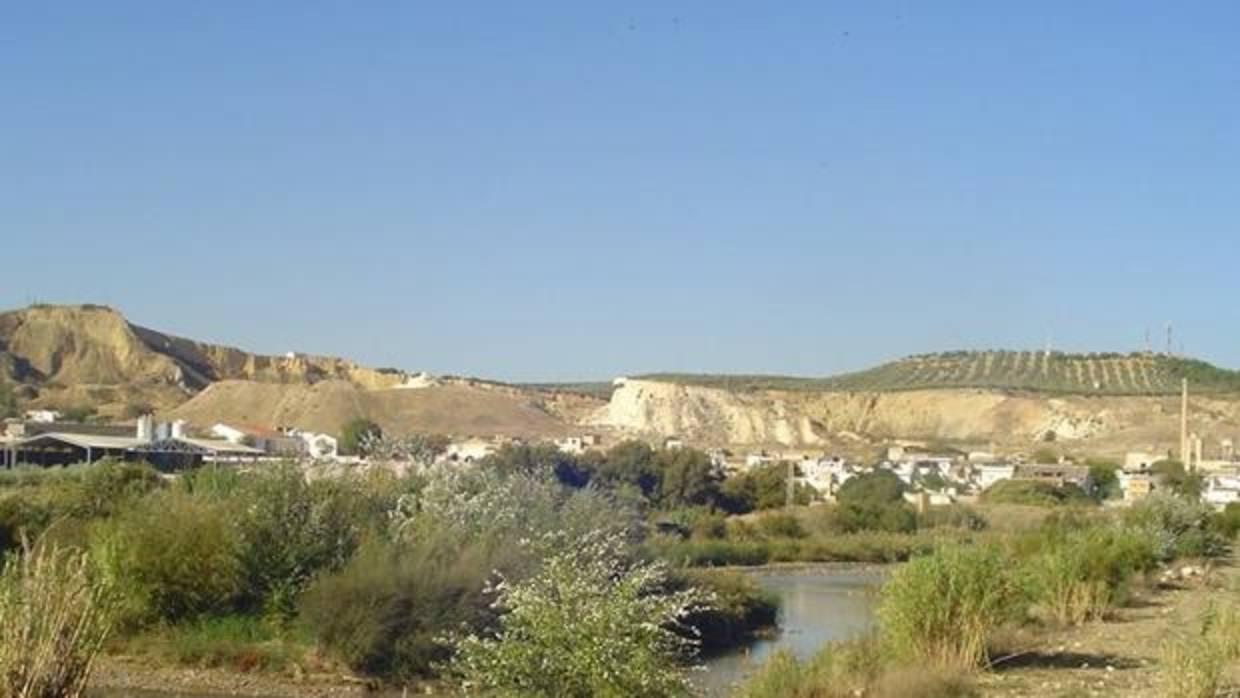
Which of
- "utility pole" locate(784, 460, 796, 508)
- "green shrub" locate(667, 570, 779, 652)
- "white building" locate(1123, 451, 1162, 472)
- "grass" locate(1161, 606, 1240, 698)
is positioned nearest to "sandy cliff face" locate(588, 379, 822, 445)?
"white building" locate(1123, 451, 1162, 472)

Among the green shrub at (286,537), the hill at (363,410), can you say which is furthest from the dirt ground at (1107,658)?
the hill at (363,410)

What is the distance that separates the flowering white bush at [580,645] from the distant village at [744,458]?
47.7 metres

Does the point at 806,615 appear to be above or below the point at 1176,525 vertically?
below

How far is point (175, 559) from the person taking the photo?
29.4 meters

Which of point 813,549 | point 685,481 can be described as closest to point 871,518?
point 685,481

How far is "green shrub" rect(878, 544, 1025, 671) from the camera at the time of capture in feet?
66.7

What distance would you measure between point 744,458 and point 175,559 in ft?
287

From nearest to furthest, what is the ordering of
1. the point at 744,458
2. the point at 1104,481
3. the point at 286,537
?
the point at 286,537 < the point at 1104,481 < the point at 744,458

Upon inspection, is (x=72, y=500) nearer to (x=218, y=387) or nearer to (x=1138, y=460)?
(x=1138, y=460)

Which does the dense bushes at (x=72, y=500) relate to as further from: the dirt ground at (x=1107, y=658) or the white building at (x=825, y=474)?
the white building at (x=825, y=474)

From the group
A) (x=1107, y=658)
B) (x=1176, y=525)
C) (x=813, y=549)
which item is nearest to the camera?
(x=1107, y=658)

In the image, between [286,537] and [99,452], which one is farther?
[99,452]

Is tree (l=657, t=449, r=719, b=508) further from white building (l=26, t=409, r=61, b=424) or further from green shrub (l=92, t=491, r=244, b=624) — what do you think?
green shrub (l=92, t=491, r=244, b=624)

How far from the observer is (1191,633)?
24984mm
